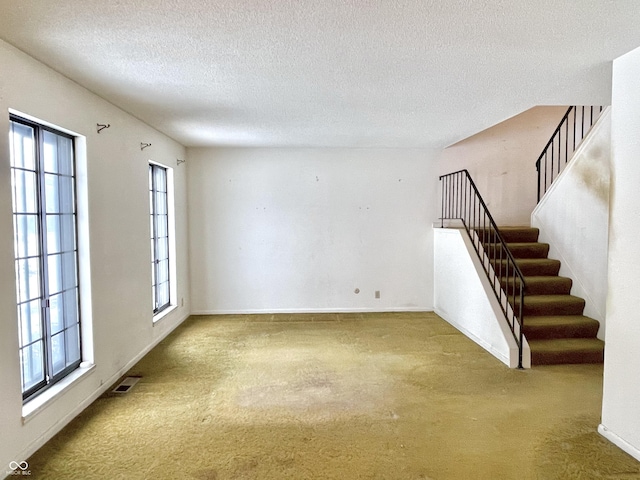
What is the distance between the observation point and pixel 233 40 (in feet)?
7.16

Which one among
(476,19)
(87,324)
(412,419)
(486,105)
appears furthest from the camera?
(486,105)

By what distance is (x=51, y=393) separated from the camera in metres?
2.56

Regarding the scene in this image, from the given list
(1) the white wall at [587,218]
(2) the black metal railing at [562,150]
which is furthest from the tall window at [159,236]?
(2) the black metal railing at [562,150]

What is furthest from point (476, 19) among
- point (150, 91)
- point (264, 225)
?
point (264, 225)

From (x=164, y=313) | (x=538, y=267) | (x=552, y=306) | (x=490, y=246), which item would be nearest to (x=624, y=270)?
(x=552, y=306)

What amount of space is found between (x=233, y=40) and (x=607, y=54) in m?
2.34

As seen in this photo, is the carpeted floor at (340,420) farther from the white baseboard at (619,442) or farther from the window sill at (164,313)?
the window sill at (164,313)

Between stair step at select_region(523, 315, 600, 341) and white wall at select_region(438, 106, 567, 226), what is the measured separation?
234 cm

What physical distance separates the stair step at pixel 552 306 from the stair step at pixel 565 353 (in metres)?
0.44

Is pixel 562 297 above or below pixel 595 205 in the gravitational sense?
below

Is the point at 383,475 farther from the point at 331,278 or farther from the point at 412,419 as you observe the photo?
the point at 331,278

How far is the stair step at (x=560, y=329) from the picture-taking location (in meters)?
3.96

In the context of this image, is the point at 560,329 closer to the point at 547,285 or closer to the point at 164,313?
the point at 547,285

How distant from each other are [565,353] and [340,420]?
249 centimetres
